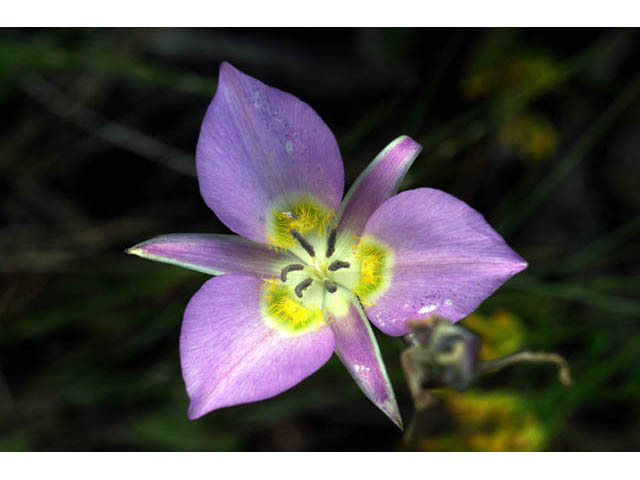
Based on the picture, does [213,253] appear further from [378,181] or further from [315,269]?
[378,181]

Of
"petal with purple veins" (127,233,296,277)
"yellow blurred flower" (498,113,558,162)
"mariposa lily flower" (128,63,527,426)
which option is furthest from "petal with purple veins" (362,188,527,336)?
"yellow blurred flower" (498,113,558,162)

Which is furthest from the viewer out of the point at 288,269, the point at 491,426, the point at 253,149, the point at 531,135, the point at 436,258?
the point at 531,135

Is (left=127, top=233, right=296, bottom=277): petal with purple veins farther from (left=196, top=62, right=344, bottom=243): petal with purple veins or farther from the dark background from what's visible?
the dark background

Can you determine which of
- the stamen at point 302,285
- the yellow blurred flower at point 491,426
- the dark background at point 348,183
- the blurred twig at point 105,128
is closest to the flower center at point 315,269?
the stamen at point 302,285

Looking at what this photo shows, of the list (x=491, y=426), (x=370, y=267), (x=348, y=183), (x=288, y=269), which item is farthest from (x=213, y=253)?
(x=491, y=426)

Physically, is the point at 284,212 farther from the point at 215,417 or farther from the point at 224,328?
the point at 215,417

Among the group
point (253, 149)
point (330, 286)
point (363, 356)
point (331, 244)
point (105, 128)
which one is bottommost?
point (363, 356)
